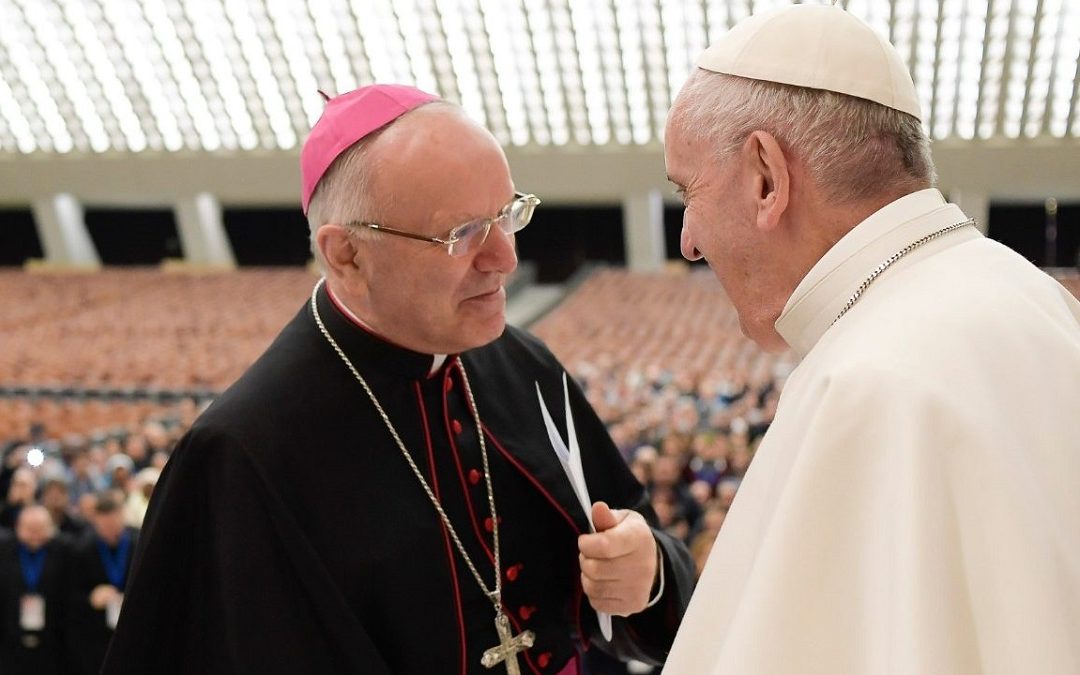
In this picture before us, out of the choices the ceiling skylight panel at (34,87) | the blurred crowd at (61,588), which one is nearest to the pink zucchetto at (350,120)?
the blurred crowd at (61,588)

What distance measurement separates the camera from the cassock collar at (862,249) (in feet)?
5.61

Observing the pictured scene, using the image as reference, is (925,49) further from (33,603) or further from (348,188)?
(348,188)

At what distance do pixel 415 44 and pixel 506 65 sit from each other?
5.44 feet

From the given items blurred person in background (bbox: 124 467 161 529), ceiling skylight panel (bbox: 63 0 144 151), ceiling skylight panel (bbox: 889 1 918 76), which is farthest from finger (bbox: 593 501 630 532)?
ceiling skylight panel (bbox: 63 0 144 151)

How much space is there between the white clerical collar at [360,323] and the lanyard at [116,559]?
14.2 feet

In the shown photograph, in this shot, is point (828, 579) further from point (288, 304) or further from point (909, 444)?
point (288, 304)

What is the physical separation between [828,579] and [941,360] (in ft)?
1.09

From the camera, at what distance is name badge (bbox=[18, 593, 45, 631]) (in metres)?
6.15

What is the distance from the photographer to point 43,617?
6148 millimetres

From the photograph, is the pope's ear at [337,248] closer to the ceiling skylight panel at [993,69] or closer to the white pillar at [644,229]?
the ceiling skylight panel at [993,69]

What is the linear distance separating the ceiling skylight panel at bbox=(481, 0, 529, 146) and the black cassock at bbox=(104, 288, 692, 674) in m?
17.3

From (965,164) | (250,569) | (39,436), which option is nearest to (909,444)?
(250,569)

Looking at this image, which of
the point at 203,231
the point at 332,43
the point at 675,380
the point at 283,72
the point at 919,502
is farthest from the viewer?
the point at 203,231

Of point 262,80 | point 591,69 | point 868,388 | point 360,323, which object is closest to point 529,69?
point 591,69
